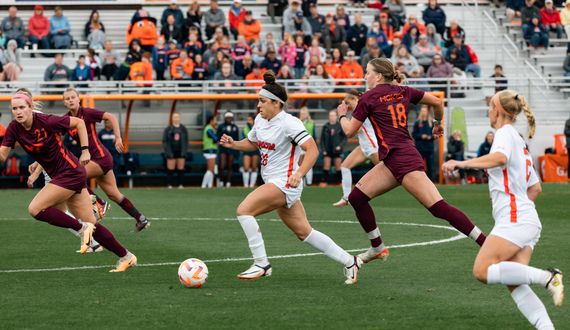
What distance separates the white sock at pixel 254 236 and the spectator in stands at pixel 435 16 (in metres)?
21.8

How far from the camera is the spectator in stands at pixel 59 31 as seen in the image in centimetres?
2591

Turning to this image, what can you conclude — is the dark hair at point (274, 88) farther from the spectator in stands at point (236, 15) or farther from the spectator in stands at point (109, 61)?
the spectator in stands at point (236, 15)

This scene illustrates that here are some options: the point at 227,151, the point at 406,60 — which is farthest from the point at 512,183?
the point at 406,60

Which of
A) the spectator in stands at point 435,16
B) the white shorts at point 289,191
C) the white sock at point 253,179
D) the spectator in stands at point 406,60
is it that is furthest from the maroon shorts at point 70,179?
the spectator in stands at point 435,16

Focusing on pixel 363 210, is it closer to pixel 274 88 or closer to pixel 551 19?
pixel 274 88

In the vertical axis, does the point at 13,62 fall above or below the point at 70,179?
above

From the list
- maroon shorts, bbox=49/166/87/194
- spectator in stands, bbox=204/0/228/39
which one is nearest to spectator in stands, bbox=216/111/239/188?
spectator in stands, bbox=204/0/228/39

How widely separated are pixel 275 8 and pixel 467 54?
22.3ft

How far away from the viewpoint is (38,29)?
85.8 ft

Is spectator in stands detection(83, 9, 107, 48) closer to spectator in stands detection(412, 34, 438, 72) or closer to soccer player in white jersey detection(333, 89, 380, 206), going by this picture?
spectator in stands detection(412, 34, 438, 72)

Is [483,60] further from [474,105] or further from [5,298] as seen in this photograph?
[5,298]

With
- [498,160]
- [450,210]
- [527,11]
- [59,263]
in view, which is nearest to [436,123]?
[450,210]

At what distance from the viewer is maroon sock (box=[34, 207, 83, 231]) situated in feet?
27.6

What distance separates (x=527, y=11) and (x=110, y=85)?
48.8ft
